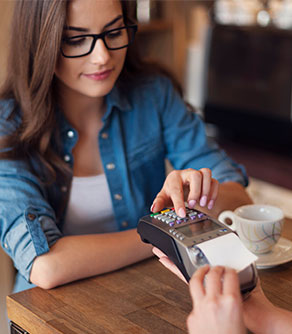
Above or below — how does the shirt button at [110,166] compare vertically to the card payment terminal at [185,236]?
below

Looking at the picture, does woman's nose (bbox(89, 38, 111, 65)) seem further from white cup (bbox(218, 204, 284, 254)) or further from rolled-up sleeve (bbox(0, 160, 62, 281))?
white cup (bbox(218, 204, 284, 254))

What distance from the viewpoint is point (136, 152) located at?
1.28 m

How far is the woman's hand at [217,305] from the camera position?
604mm

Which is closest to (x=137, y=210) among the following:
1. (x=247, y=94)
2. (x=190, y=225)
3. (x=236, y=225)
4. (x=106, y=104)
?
(x=106, y=104)

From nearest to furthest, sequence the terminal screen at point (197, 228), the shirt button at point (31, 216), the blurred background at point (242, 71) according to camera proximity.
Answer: the terminal screen at point (197, 228) → the shirt button at point (31, 216) → the blurred background at point (242, 71)

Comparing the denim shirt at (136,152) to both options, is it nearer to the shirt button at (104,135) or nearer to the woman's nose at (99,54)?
the shirt button at (104,135)

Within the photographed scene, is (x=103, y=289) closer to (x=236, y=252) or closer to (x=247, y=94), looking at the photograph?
(x=236, y=252)

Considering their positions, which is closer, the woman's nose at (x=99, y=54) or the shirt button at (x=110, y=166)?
the woman's nose at (x=99, y=54)

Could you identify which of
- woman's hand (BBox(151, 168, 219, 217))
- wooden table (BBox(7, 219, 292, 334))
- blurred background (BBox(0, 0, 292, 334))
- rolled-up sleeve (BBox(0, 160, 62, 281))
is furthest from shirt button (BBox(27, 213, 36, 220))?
blurred background (BBox(0, 0, 292, 334))

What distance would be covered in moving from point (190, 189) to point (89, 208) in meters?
0.39

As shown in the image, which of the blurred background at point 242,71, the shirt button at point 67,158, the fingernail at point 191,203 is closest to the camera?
the fingernail at point 191,203

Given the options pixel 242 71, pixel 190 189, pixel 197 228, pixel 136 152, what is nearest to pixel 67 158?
pixel 136 152

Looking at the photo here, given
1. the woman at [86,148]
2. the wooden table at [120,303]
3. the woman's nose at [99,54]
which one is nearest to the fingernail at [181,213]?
the woman at [86,148]

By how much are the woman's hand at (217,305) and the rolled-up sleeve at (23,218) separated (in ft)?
1.28
